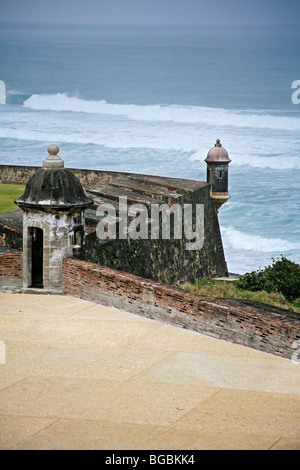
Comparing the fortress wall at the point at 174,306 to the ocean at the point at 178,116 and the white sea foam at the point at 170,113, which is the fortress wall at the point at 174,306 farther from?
the white sea foam at the point at 170,113

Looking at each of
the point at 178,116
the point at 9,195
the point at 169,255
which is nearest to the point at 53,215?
the point at 169,255

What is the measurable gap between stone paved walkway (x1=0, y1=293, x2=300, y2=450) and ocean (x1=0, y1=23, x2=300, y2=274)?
25.3 metres

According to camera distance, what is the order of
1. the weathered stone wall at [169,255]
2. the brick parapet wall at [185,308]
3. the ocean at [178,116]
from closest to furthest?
the brick parapet wall at [185,308], the weathered stone wall at [169,255], the ocean at [178,116]

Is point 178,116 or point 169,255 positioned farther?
point 178,116

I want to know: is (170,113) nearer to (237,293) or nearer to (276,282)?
(276,282)

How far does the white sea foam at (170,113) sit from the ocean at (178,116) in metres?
0.13

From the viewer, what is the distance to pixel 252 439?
7770mm

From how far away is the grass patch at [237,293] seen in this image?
2202cm

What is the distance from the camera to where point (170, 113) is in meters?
92.9

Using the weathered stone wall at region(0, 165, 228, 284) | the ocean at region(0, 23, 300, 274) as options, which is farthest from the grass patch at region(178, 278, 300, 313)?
the ocean at region(0, 23, 300, 274)

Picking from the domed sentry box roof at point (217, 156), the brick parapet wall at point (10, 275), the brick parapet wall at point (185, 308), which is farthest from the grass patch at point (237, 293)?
the brick parapet wall at point (185, 308)

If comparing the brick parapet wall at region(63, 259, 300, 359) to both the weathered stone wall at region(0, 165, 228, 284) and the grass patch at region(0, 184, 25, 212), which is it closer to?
the weathered stone wall at region(0, 165, 228, 284)

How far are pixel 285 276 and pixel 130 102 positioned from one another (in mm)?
79137

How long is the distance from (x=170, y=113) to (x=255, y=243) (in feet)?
171
